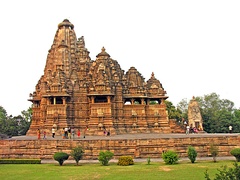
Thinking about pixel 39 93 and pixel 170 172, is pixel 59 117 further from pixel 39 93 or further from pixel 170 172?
pixel 170 172

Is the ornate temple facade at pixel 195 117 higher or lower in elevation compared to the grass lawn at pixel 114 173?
higher

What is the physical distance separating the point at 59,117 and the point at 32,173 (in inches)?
674

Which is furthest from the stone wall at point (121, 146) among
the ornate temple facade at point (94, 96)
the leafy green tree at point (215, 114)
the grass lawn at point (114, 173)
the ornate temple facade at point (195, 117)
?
the leafy green tree at point (215, 114)

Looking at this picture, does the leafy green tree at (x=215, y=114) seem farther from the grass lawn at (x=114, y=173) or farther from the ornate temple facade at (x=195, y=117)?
the grass lawn at (x=114, y=173)

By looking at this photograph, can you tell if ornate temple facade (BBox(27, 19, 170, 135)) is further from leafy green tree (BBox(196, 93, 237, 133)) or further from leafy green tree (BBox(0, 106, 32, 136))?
leafy green tree (BBox(196, 93, 237, 133))

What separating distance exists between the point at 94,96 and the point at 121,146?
12.5 meters

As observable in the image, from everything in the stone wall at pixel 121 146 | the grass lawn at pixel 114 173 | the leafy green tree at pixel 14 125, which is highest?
the leafy green tree at pixel 14 125

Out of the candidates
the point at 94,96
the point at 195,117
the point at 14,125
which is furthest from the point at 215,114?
the point at 14,125

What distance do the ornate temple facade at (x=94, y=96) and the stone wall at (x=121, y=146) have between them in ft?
29.6

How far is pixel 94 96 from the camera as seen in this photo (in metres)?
32.6

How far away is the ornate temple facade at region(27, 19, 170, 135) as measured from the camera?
32.2 m

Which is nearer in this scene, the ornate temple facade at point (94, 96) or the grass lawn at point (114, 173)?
the grass lawn at point (114, 173)

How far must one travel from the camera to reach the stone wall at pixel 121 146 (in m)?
21.2

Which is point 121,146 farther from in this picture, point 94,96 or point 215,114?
point 215,114
